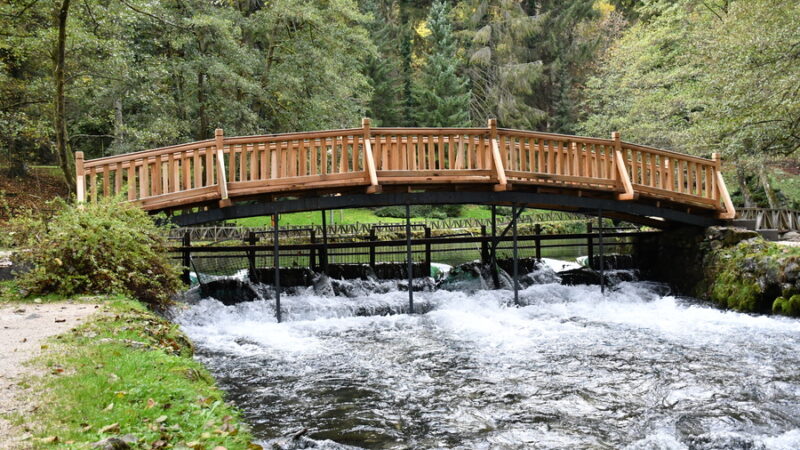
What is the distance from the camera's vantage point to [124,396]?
477 centimetres

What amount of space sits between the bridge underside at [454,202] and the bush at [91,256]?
229 cm

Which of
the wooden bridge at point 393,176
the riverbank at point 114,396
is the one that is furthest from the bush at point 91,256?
the riverbank at point 114,396

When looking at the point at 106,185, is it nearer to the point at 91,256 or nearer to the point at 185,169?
the point at 185,169

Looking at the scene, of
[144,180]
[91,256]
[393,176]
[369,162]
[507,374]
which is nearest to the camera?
[507,374]

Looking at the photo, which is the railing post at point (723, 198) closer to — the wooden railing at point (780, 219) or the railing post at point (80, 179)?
the wooden railing at point (780, 219)

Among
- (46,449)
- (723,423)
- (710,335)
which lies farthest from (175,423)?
(710,335)

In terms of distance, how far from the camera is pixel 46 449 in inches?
142

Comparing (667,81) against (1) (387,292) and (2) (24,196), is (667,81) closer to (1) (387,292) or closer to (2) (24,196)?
(1) (387,292)

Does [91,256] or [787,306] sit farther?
[787,306]

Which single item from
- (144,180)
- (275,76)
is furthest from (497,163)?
(275,76)

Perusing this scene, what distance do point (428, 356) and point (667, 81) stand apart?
21.3 metres

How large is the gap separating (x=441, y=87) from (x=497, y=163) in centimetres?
2955

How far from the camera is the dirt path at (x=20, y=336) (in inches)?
168

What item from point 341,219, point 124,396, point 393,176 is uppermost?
point 393,176
